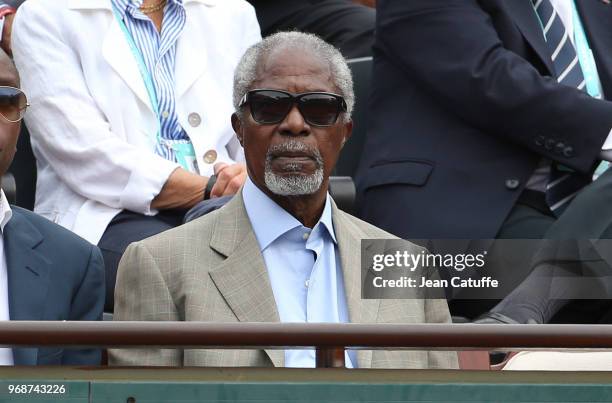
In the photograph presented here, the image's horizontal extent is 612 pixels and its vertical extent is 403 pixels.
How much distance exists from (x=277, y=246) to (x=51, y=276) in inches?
21.6

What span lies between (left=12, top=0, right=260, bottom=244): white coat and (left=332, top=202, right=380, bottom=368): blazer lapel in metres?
0.91

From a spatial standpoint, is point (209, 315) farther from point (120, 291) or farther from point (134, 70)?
point (134, 70)

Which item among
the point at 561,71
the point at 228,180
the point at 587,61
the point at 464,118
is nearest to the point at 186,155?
the point at 228,180

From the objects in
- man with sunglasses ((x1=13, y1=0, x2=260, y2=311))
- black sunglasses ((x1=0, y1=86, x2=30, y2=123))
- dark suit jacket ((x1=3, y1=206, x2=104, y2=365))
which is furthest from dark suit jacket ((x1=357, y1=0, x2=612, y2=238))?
black sunglasses ((x1=0, y1=86, x2=30, y2=123))

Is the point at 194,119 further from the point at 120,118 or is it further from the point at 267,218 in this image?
the point at 267,218

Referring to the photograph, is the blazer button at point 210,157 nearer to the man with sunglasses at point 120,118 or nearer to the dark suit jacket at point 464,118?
the man with sunglasses at point 120,118

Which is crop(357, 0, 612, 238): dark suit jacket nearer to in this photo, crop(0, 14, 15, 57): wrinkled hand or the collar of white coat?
the collar of white coat

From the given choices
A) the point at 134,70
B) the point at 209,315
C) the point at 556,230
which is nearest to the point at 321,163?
the point at 209,315

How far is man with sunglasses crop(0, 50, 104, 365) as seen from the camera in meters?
3.09

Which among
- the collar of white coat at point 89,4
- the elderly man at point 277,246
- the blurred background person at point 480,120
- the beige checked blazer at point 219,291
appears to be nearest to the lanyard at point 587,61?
the blurred background person at point 480,120

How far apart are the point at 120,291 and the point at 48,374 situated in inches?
27.9

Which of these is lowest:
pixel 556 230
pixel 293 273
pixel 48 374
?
pixel 556 230

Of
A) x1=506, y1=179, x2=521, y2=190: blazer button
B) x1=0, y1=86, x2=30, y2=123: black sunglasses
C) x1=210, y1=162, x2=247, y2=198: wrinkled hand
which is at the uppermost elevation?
x1=0, y1=86, x2=30, y2=123: black sunglasses

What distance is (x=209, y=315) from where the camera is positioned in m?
3.01
